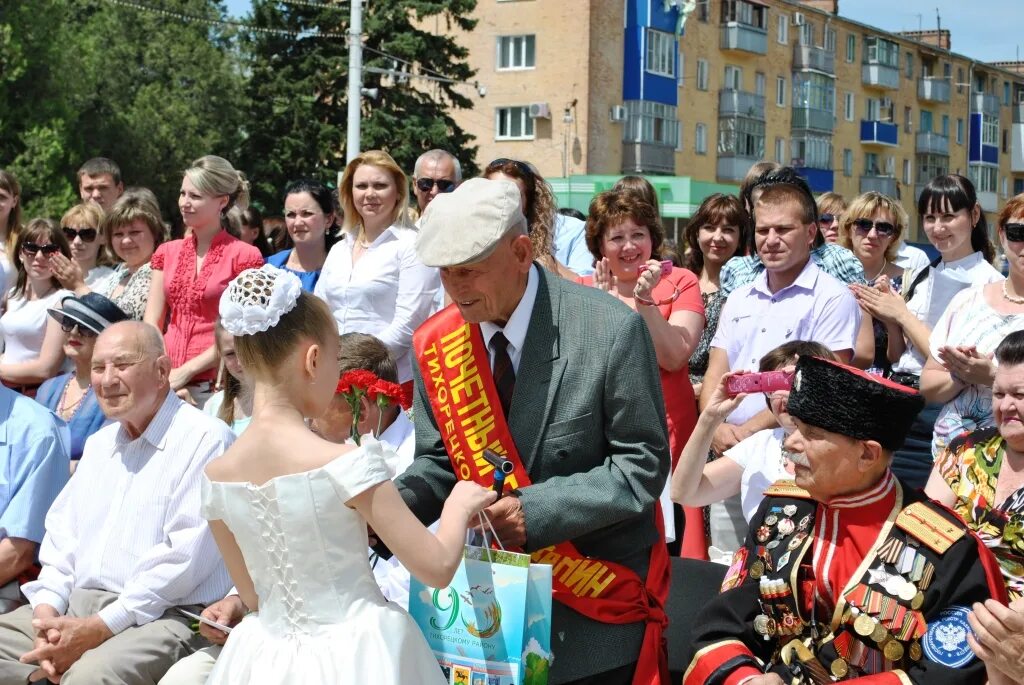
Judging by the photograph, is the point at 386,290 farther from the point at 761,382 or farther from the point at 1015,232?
the point at 761,382

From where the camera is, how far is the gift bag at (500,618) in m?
3.16

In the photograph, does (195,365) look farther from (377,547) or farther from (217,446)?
(377,547)

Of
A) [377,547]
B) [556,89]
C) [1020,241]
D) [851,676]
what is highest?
[556,89]

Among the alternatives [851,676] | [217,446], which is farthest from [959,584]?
[217,446]

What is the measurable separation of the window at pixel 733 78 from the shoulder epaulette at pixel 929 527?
49.6m

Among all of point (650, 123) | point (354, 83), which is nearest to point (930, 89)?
point (650, 123)

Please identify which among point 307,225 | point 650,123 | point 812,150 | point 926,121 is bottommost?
point 307,225

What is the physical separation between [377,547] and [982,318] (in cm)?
301

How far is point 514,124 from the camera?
4512 cm

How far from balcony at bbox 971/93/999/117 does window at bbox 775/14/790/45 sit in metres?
18.5

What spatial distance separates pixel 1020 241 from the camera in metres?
5.16

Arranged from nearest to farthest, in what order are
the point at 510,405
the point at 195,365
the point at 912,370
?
the point at 510,405 < the point at 912,370 < the point at 195,365

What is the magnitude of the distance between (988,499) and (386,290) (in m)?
3.54

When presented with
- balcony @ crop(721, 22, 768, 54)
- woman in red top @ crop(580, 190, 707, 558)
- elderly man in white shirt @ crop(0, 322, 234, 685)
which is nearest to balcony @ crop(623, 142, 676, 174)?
balcony @ crop(721, 22, 768, 54)
